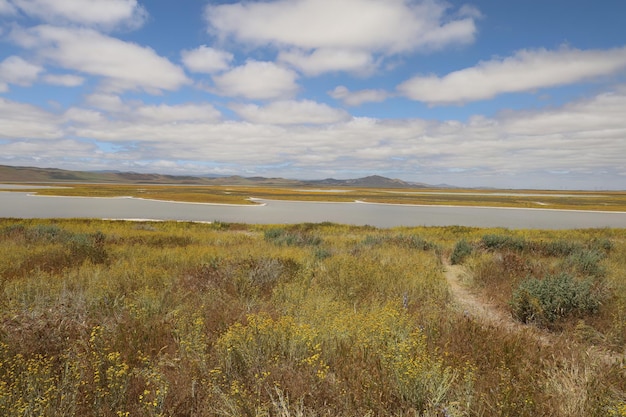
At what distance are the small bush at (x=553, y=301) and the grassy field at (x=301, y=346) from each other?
3 centimetres

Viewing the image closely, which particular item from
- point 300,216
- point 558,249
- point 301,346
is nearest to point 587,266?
point 558,249

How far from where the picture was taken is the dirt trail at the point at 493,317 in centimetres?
532

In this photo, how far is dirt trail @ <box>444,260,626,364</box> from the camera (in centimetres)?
532

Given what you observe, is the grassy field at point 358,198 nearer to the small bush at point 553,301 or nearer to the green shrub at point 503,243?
the green shrub at point 503,243

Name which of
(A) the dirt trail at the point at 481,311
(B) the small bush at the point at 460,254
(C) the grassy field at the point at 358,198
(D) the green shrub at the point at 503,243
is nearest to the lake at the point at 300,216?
(C) the grassy field at the point at 358,198

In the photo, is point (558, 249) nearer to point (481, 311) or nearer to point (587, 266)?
point (587, 266)

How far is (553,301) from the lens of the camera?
6.89 metres

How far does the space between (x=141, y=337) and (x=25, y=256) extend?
9.18 metres

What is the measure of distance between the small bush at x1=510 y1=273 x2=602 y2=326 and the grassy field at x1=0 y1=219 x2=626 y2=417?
0.11 ft

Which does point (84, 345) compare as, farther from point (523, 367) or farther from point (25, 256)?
point (25, 256)

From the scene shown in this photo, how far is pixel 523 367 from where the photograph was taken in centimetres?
441

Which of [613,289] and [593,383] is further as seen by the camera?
[613,289]

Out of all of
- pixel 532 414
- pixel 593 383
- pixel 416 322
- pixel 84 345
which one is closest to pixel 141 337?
pixel 84 345

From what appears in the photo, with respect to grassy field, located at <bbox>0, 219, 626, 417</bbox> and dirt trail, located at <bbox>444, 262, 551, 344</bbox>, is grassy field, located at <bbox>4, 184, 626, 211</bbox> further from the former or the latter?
grassy field, located at <bbox>0, 219, 626, 417</bbox>
